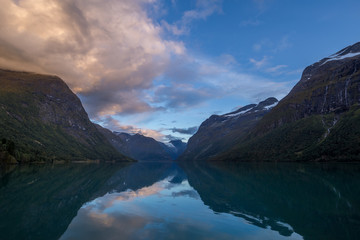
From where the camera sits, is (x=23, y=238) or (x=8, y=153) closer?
(x=23, y=238)

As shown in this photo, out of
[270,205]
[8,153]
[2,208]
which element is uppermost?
[8,153]

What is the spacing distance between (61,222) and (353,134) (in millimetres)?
209483

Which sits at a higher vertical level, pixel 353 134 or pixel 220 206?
pixel 353 134

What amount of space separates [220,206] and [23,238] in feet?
68.0

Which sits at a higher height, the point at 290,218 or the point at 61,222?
the point at 61,222

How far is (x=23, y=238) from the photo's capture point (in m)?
15.0

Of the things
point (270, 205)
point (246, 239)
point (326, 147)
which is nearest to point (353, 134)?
point (326, 147)

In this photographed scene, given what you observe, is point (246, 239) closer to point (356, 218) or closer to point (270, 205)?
point (356, 218)

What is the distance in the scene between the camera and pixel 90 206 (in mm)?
27109

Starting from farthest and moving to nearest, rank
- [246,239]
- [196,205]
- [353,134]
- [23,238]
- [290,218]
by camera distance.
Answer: [353,134] → [196,205] → [290,218] → [246,239] → [23,238]

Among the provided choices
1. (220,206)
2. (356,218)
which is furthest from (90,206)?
(356,218)

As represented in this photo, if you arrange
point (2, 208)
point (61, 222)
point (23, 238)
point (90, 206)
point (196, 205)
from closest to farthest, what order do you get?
point (23, 238)
point (61, 222)
point (2, 208)
point (90, 206)
point (196, 205)

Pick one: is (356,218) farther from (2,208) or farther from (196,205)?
(2,208)

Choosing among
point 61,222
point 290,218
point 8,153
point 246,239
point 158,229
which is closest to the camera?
point 246,239
